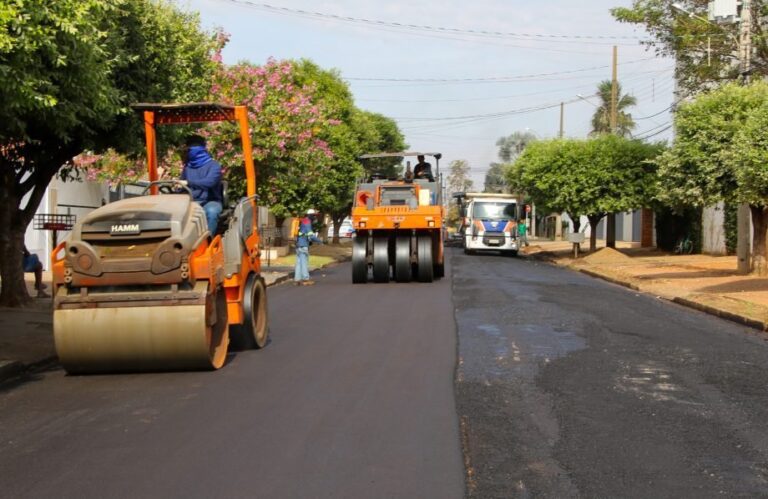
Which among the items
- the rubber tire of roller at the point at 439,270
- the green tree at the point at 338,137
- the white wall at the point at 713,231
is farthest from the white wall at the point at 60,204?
the white wall at the point at 713,231

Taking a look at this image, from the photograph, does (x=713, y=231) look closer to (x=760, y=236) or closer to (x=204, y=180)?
(x=760, y=236)

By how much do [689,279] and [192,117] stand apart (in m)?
16.4

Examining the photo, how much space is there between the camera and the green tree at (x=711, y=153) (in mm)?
22281

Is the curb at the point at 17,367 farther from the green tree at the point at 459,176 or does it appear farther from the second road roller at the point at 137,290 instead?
the green tree at the point at 459,176

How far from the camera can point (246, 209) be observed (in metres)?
10.6

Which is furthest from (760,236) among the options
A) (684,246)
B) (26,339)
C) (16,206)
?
(26,339)

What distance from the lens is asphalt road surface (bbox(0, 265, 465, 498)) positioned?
17.7ft

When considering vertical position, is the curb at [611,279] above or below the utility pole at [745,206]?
below

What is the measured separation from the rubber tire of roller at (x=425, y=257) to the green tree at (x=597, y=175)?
14560 mm

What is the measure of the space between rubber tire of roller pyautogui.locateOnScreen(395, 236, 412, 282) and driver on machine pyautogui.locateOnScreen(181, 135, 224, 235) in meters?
11.4

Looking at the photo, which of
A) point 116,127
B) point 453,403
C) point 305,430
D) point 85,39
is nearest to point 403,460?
point 305,430

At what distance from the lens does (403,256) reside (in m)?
21.3

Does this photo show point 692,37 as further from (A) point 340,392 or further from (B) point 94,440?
(B) point 94,440

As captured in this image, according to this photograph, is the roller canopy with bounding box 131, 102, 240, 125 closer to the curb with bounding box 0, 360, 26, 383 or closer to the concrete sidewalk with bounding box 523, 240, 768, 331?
the curb with bounding box 0, 360, 26, 383
